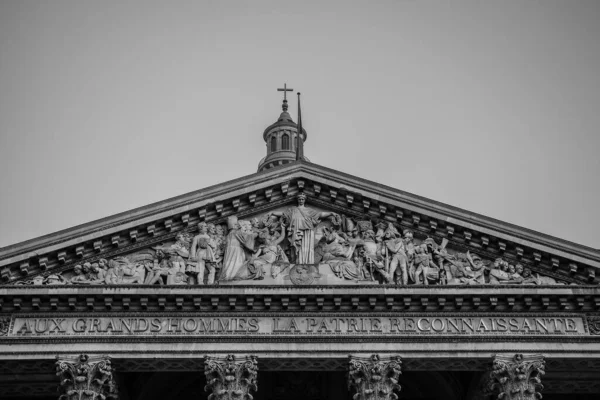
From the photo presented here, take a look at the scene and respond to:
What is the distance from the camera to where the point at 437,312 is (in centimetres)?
2553

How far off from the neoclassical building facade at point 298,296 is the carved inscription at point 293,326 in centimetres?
4

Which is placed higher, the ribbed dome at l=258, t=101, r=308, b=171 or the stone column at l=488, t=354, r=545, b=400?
the ribbed dome at l=258, t=101, r=308, b=171

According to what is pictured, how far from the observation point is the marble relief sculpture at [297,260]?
1015 inches

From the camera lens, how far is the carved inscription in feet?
81.9

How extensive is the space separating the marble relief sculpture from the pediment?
3 cm

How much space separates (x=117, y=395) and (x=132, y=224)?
4498mm

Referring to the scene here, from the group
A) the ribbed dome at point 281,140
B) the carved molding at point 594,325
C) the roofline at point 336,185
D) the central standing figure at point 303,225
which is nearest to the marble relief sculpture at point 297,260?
the central standing figure at point 303,225

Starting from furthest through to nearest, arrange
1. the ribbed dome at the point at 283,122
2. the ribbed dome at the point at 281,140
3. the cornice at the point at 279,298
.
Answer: the ribbed dome at the point at 283,122
the ribbed dome at the point at 281,140
the cornice at the point at 279,298

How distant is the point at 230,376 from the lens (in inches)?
954

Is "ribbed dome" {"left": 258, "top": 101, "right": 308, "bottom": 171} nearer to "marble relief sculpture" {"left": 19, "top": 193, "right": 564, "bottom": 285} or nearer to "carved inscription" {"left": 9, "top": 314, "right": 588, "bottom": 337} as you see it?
"marble relief sculpture" {"left": 19, "top": 193, "right": 564, "bottom": 285}

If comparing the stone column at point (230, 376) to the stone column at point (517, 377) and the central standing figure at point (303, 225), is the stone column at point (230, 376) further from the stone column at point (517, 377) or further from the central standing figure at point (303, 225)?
the stone column at point (517, 377)

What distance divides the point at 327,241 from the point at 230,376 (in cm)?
471

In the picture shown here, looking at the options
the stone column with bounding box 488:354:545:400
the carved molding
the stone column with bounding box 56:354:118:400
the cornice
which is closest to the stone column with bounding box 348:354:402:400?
the cornice

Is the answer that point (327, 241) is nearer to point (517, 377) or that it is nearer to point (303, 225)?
point (303, 225)
